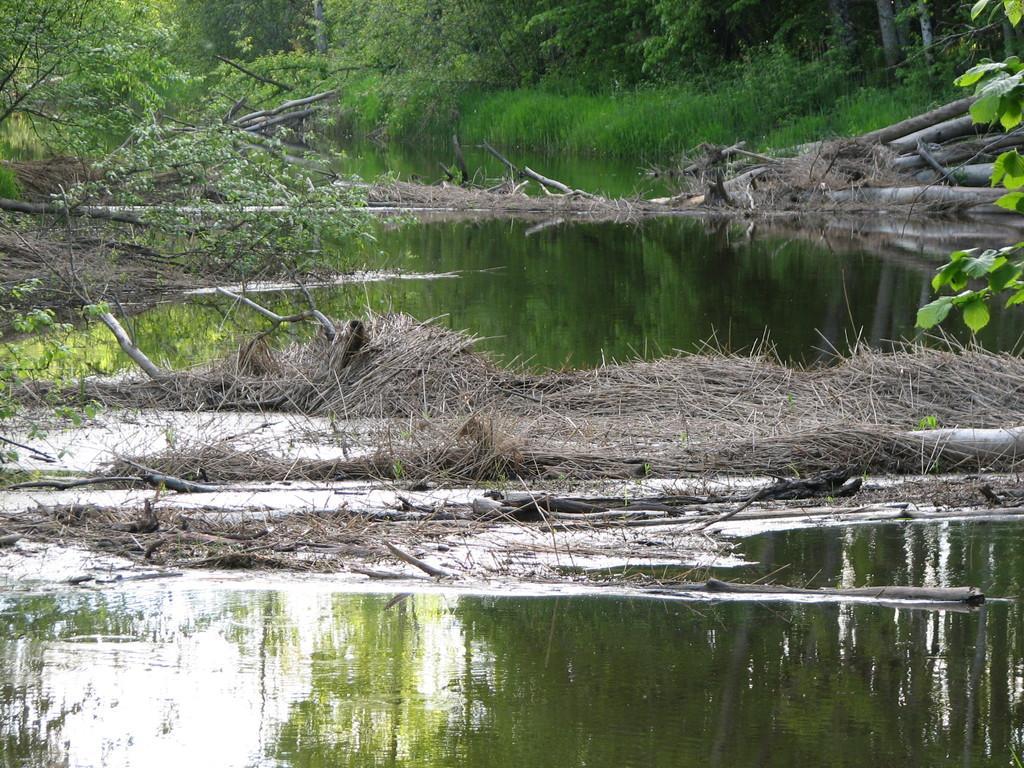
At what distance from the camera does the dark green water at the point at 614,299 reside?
42.3 ft

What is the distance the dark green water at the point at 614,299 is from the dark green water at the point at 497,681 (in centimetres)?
583

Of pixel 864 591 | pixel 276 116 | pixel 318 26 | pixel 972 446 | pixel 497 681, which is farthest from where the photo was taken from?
pixel 318 26

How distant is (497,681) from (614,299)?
11606 mm

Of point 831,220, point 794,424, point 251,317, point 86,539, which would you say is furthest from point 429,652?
point 831,220

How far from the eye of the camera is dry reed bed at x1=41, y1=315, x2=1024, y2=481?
7762mm

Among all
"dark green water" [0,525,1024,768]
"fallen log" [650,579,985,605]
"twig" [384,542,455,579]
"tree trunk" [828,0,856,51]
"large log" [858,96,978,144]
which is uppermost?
"tree trunk" [828,0,856,51]

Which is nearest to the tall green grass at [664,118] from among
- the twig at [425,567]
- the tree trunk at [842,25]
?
the tree trunk at [842,25]

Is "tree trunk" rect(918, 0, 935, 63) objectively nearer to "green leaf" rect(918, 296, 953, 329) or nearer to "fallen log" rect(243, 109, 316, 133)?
"fallen log" rect(243, 109, 316, 133)

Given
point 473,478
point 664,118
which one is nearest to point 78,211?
point 473,478

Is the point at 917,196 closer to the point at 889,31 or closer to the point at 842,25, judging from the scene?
the point at 889,31

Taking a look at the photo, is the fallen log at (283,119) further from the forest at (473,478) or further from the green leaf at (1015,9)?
the green leaf at (1015,9)

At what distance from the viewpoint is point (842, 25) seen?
111 ft

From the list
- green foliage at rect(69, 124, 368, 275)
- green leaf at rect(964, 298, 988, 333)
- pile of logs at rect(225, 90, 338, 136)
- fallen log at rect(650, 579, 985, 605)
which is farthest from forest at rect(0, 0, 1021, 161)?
green leaf at rect(964, 298, 988, 333)

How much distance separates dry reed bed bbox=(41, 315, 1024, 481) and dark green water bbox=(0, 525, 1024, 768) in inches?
81.0
